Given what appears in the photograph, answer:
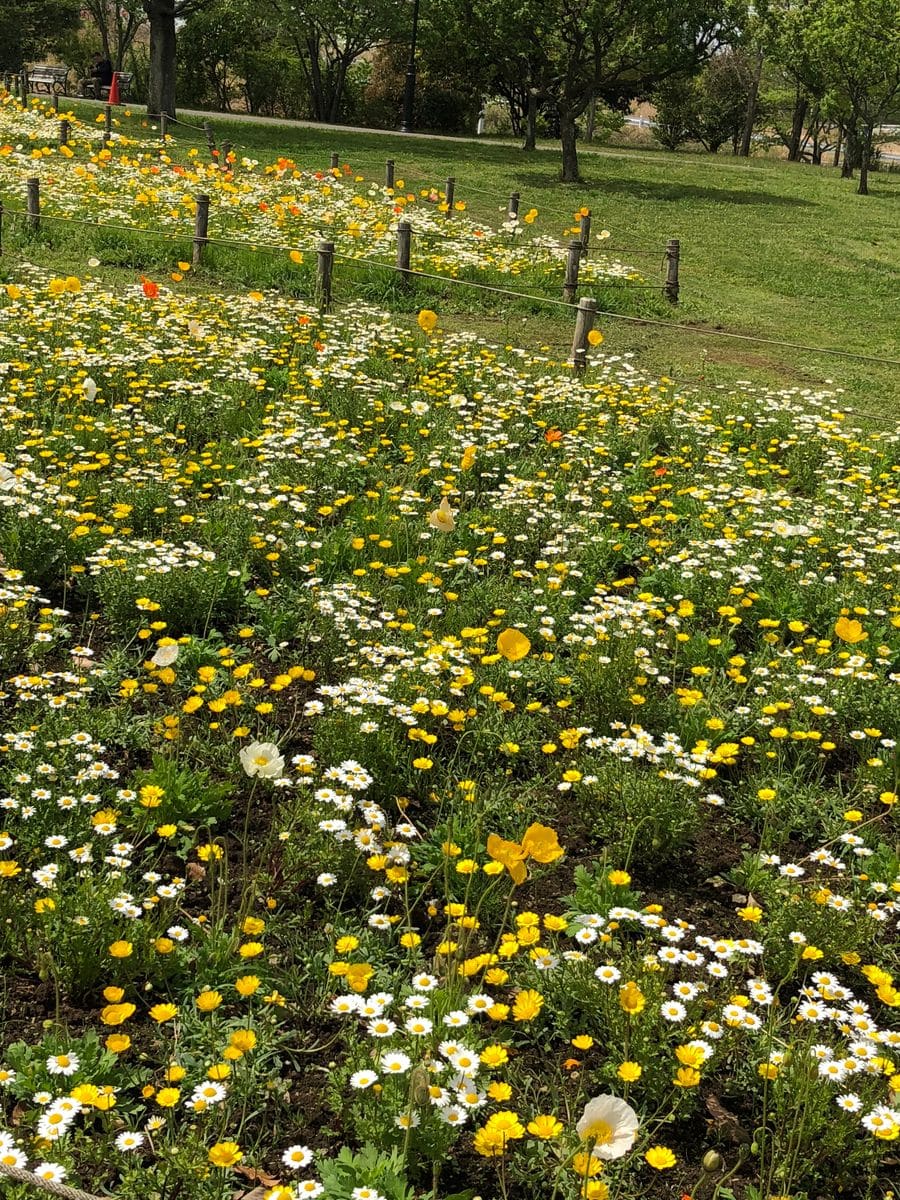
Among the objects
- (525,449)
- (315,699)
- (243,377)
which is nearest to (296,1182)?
(315,699)

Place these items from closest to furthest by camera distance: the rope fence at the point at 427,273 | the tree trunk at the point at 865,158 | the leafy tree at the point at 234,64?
1. the rope fence at the point at 427,273
2. the tree trunk at the point at 865,158
3. the leafy tree at the point at 234,64

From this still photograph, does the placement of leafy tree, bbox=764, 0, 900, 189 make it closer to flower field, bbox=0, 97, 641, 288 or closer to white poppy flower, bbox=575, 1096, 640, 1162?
flower field, bbox=0, 97, 641, 288

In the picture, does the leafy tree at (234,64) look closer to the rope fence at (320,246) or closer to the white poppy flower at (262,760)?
the rope fence at (320,246)

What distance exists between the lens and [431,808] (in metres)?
4.01

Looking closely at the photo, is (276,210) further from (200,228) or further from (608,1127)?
(608,1127)

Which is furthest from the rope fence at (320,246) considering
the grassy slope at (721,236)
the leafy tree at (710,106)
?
the leafy tree at (710,106)

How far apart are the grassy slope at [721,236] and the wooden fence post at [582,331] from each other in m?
1.14

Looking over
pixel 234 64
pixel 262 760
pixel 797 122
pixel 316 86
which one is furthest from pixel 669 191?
pixel 262 760

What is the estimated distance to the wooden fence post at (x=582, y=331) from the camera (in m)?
10.0

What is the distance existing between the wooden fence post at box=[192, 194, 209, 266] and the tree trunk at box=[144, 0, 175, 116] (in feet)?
51.1

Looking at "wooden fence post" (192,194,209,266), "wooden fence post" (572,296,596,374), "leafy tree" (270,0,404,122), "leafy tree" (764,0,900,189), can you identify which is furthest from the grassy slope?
"leafy tree" (270,0,404,122)

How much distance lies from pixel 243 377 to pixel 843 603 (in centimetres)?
486

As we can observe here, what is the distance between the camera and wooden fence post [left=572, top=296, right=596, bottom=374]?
1002cm

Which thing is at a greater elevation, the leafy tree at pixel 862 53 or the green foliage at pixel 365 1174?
the leafy tree at pixel 862 53
